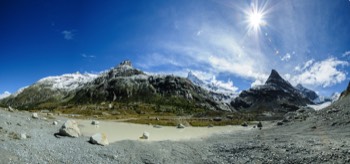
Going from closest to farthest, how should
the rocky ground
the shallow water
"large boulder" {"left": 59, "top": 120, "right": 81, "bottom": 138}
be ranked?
the rocky ground
"large boulder" {"left": 59, "top": 120, "right": 81, "bottom": 138}
the shallow water

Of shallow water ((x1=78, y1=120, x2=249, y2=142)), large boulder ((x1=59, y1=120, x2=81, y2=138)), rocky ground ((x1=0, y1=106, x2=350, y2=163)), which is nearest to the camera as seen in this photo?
rocky ground ((x1=0, y1=106, x2=350, y2=163))

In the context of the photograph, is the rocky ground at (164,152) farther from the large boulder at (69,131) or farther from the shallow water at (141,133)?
the shallow water at (141,133)

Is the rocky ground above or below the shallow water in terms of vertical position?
below

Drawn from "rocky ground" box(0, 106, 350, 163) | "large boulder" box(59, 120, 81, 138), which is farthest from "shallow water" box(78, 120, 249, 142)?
"rocky ground" box(0, 106, 350, 163)

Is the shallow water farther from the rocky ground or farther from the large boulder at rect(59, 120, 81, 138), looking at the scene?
the rocky ground

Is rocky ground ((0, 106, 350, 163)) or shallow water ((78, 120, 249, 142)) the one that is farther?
shallow water ((78, 120, 249, 142))

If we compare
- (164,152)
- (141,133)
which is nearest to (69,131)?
(164,152)

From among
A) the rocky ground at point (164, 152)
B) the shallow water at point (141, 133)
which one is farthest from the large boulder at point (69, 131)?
the shallow water at point (141, 133)

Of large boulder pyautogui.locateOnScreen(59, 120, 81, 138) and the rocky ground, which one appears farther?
large boulder pyautogui.locateOnScreen(59, 120, 81, 138)

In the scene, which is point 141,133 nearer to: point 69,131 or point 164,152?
point 69,131

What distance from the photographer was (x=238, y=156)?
30.6 m

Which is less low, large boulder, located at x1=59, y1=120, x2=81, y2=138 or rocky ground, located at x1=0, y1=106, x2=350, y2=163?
large boulder, located at x1=59, y1=120, x2=81, y2=138

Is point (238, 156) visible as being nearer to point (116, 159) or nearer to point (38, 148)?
point (116, 159)

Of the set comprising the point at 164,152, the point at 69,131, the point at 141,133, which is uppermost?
the point at 69,131
